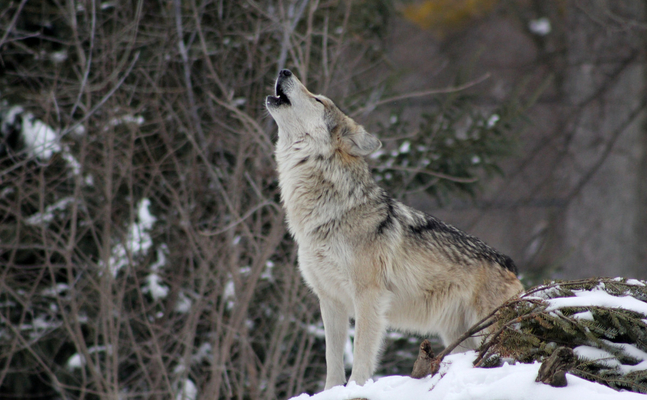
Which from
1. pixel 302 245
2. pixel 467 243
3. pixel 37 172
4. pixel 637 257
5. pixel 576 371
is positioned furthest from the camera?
pixel 637 257

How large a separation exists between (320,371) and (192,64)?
4625 mm

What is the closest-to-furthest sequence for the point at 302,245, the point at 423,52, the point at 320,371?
the point at 302,245 < the point at 320,371 < the point at 423,52

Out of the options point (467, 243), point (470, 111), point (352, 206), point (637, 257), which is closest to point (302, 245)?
point (352, 206)

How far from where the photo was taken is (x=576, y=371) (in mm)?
2953

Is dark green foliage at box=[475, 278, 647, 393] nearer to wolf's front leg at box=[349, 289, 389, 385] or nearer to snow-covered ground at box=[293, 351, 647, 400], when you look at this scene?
snow-covered ground at box=[293, 351, 647, 400]

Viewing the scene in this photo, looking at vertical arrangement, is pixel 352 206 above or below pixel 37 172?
above

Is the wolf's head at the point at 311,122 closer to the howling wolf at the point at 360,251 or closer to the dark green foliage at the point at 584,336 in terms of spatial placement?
the howling wolf at the point at 360,251

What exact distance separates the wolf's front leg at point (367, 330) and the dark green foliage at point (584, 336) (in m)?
1.23

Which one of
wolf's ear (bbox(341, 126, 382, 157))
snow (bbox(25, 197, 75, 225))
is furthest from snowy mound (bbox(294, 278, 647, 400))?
snow (bbox(25, 197, 75, 225))

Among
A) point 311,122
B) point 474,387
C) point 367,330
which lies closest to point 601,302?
point 474,387

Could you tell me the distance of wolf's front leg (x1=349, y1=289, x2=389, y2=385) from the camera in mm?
4262

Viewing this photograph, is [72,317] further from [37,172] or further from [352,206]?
[352,206]

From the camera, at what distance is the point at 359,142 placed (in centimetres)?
480

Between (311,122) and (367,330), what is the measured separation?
163 cm
